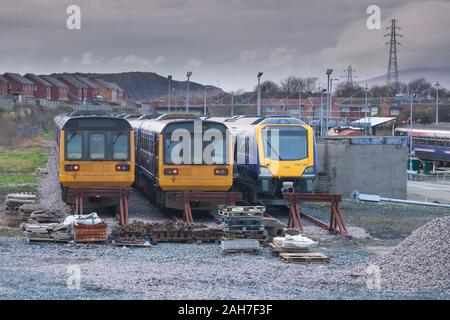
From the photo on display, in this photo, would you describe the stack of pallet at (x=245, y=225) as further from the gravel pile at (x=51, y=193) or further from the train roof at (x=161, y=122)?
the gravel pile at (x=51, y=193)

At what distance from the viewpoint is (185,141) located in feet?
77.7

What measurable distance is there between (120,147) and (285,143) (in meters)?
4.74

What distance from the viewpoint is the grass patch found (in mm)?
36166

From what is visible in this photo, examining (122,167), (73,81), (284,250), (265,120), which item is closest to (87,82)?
(73,81)

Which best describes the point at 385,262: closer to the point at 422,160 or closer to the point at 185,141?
the point at 185,141

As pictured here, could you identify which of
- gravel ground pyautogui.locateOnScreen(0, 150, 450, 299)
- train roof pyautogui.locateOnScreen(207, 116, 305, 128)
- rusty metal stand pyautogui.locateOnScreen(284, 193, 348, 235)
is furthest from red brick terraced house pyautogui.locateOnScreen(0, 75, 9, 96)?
gravel ground pyautogui.locateOnScreen(0, 150, 450, 299)

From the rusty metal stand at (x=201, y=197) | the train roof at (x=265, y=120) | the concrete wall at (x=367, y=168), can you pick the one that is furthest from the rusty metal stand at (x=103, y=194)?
the concrete wall at (x=367, y=168)

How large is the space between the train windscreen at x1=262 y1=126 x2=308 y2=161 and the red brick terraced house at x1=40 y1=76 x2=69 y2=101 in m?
84.3

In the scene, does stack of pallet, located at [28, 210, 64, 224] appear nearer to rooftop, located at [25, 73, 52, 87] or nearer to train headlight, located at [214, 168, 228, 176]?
train headlight, located at [214, 168, 228, 176]

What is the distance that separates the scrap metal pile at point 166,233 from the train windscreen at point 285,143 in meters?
6.21

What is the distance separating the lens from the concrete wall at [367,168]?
106ft

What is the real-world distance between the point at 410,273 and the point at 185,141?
10.1 meters

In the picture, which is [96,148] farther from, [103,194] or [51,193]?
[51,193]
